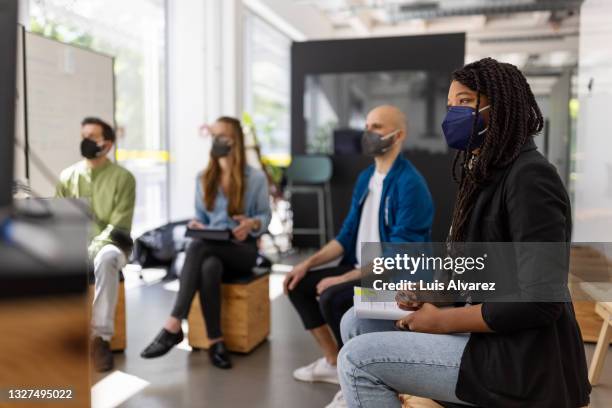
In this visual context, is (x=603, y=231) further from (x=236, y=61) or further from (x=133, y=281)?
(x=236, y=61)

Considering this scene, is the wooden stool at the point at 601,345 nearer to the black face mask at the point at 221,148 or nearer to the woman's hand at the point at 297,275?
the woman's hand at the point at 297,275

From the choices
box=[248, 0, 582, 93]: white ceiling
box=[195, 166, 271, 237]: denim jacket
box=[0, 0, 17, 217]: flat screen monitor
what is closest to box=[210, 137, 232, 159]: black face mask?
box=[195, 166, 271, 237]: denim jacket

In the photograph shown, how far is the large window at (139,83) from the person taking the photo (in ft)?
16.7

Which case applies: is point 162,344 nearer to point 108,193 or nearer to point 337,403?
point 108,193

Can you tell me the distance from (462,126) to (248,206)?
2115 millimetres

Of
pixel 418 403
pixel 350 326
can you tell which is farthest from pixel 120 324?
pixel 418 403

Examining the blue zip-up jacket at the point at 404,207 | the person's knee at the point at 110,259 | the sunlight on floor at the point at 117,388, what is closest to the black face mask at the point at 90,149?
the person's knee at the point at 110,259

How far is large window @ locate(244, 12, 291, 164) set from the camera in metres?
7.73

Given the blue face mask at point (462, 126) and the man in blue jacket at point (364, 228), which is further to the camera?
the man in blue jacket at point (364, 228)

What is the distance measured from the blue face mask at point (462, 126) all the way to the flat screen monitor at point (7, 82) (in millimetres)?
1028

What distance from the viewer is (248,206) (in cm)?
343

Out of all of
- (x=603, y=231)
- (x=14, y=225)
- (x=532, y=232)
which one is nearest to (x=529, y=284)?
(x=532, y=232)

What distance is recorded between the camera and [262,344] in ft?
11.1

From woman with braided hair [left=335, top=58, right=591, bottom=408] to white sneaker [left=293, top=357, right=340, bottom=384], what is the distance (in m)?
1.32
